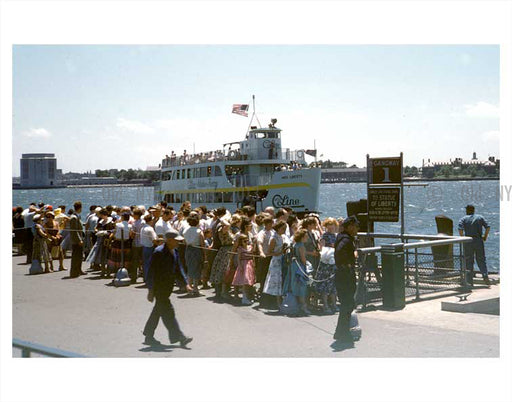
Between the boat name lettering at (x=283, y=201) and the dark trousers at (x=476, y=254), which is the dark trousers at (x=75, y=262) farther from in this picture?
the boat name lettering at (x=283, y=201)

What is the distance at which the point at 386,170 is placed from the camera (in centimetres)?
1192

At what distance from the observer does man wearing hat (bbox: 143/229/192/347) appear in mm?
8102

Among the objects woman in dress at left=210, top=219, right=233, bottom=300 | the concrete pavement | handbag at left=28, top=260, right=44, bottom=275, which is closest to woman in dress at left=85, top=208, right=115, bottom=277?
handbag at left=28, top=260, right=44, bottom=275

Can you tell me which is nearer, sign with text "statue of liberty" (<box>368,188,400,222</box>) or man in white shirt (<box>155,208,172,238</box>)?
sign with text "statue of liberty" (<box>368,188,400,222</box>)

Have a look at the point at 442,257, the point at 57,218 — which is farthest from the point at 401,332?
the point at 57,218

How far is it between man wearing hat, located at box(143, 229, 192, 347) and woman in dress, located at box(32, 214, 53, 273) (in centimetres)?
632

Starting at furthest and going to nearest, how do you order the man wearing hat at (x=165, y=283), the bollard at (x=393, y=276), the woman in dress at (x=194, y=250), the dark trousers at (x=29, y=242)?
the dark trousers at (x=29, y=242), the woman in dress at (x=194, y=250), the bollard at (x=393, y=276), the man wearing hat at (x=165, y=283)

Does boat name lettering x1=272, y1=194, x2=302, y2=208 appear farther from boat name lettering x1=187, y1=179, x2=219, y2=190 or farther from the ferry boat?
boat name lettering x1=187, y1=179, x2=219, y2=190

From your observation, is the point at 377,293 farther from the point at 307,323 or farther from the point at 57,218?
the point at 57,218

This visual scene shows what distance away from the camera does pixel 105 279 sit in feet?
43.4

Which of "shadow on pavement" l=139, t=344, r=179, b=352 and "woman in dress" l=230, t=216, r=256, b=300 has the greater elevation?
"woman in dress" l=230, t=216, r=256, b=300

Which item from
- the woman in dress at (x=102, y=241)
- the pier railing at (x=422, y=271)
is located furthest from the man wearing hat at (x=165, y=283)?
the woman in dress at (x=102, y=241)

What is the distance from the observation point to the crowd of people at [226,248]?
10.1 meters

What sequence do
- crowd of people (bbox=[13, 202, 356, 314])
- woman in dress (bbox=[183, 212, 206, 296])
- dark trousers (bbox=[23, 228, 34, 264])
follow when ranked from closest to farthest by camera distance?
crowd of people (bbox=[13, 202, 356, 314])
woman in dress (bbox=[183, 212, 206, 296])
dark trousers (bbox=[23, 228, 34, 264])
